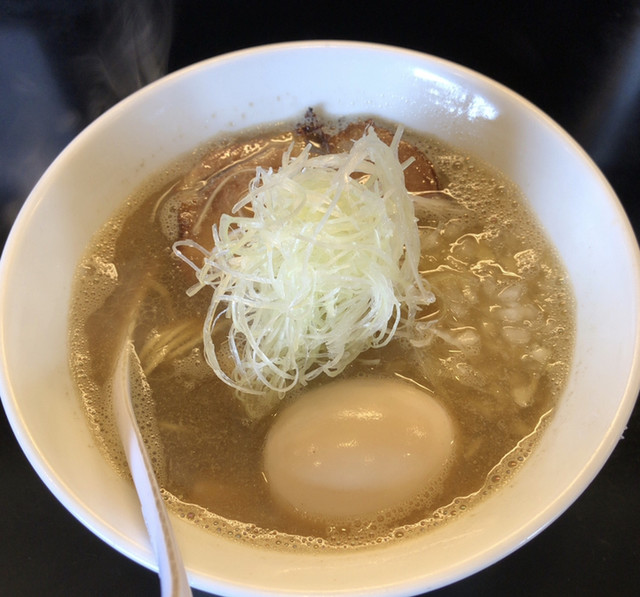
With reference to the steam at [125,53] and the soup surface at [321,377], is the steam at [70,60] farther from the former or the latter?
the soup surface at [321,377]

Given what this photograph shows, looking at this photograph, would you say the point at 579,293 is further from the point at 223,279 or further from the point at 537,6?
the point at 537,6

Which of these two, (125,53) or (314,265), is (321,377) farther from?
(125,53)

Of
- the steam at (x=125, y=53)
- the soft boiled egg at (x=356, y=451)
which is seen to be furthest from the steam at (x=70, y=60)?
the soft boiled egg at (x=356, y=451)

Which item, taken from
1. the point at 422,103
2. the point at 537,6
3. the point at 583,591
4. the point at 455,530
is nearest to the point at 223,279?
the point at 455,530

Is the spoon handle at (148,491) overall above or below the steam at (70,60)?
below

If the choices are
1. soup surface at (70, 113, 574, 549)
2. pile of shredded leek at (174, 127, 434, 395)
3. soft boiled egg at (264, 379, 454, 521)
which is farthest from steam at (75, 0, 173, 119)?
soft boiled egg at (264, 379, 454, 521)
